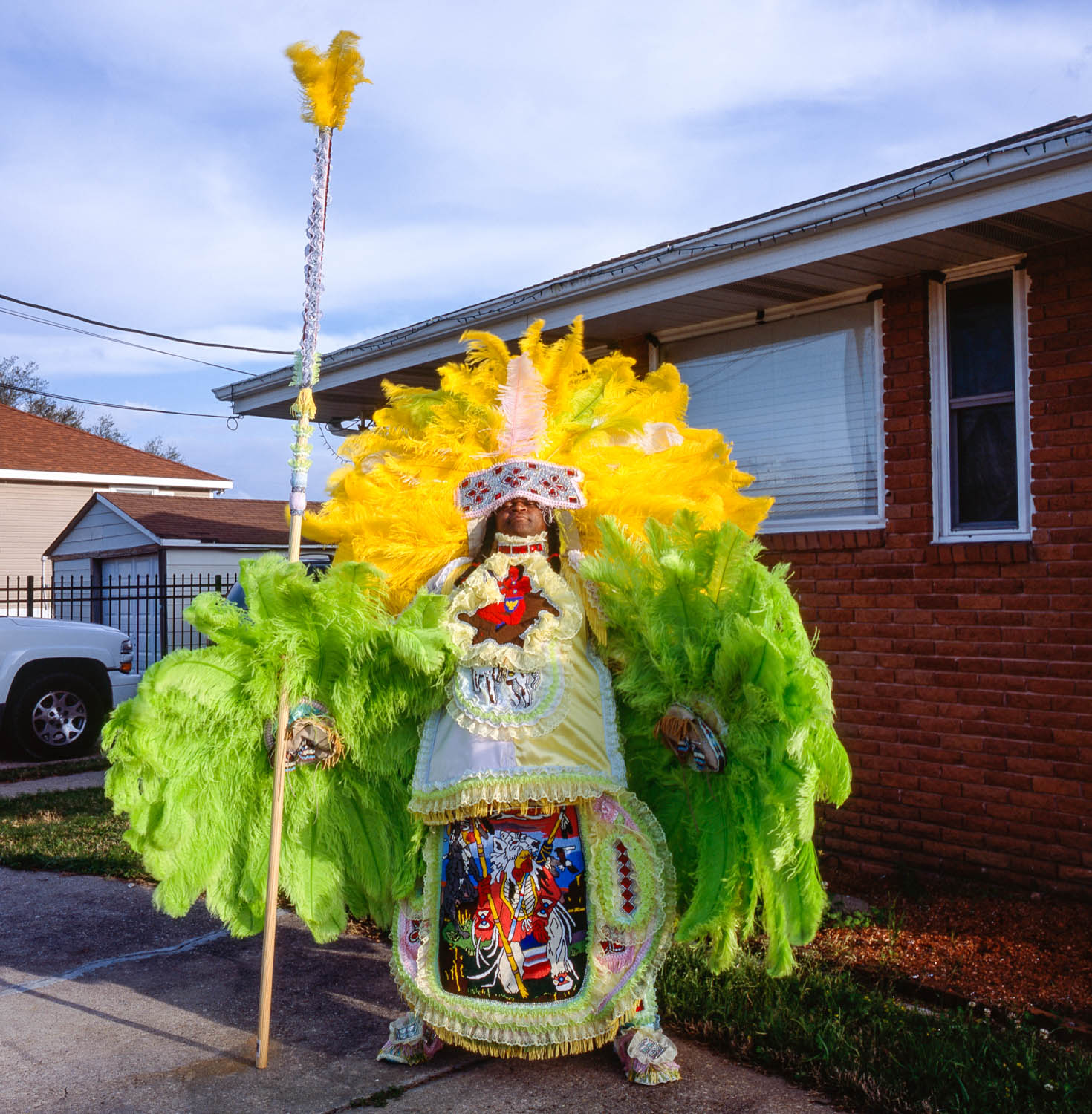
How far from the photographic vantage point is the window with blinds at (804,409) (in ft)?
18.5

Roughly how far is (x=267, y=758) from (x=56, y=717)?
7532 mm

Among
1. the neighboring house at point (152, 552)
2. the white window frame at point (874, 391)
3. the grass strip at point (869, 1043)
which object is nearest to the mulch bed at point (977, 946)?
the grass strip at point (869, 1043)

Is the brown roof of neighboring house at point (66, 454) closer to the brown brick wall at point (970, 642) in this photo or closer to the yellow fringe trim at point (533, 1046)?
the brown brick wall at point (970, 642)

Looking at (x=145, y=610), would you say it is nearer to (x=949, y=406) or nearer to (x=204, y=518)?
(x=204, y=518)

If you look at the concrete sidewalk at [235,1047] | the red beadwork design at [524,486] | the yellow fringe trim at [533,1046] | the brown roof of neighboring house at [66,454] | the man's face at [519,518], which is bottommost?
the concrete sidewalk at [235,1047]

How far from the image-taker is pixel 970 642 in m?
5.05

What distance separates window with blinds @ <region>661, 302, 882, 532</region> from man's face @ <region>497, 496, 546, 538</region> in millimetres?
2536

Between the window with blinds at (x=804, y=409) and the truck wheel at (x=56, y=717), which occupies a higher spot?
the window with blinds at (x=804, y=409)

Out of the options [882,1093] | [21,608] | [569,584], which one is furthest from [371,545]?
[21,608]

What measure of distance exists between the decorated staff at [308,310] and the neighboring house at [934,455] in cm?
226

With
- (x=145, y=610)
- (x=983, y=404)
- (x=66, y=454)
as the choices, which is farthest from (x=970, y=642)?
(x=66, y=454)

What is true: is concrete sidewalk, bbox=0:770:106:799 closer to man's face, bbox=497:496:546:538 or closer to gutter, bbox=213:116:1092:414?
gutter, bbox=213:116:1092:414

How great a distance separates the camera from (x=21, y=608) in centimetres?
2055

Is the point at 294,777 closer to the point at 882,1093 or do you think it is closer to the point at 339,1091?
the point at 339,1091
